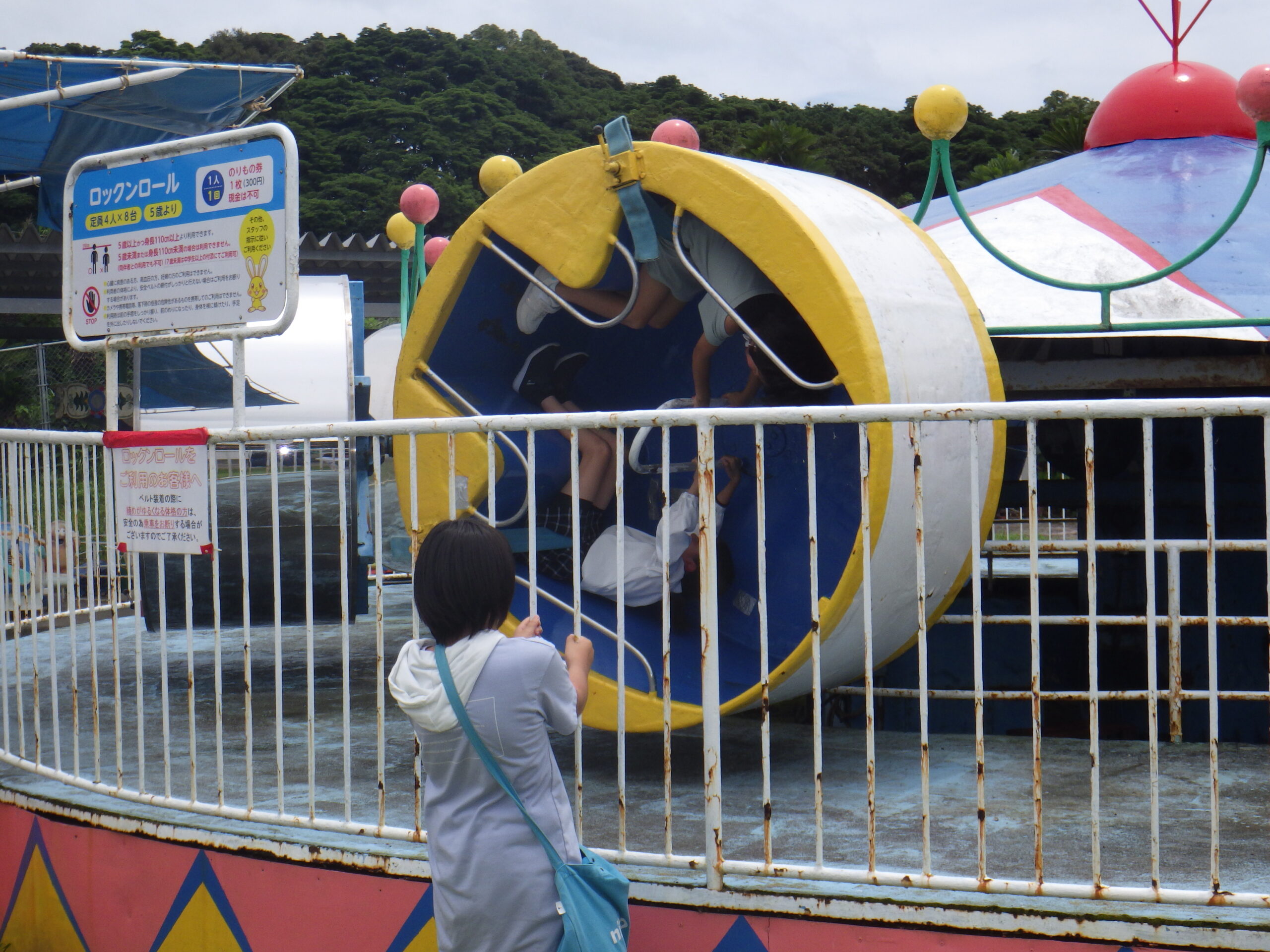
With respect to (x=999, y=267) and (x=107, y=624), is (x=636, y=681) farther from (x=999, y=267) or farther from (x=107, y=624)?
(x=107, y=624)

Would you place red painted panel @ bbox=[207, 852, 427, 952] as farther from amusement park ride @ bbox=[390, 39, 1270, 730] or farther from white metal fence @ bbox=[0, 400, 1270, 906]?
amusement park ride @ bbox=[390, 39, 1270, 730]

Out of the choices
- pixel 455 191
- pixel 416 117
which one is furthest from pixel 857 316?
pixel 416 117

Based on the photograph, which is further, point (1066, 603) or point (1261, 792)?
point (1066, 603)

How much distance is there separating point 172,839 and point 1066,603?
768 cm

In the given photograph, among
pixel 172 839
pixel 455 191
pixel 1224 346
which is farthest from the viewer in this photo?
pixel 455 191

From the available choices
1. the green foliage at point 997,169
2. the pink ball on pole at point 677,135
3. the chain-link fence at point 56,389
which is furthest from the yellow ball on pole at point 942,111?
the green foliage at point 997,169

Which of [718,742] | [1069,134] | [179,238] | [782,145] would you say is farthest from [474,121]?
[718,742]

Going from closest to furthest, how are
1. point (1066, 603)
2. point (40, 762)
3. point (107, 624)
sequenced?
1. point (40, 762)
2. point (107, 624)
3. point (1066, 603)

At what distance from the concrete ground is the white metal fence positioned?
0.05 ft

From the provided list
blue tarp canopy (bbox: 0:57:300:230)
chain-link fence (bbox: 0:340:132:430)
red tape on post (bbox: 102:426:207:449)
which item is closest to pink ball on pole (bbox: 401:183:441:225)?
blue tarp canopy (bbox: 0:57:300:230)

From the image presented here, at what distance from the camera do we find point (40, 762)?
4.44 meters

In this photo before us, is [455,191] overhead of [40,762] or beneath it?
overhead

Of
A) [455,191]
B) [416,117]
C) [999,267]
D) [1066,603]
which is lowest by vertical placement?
[1066,603]

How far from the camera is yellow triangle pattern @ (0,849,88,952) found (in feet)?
13.7
